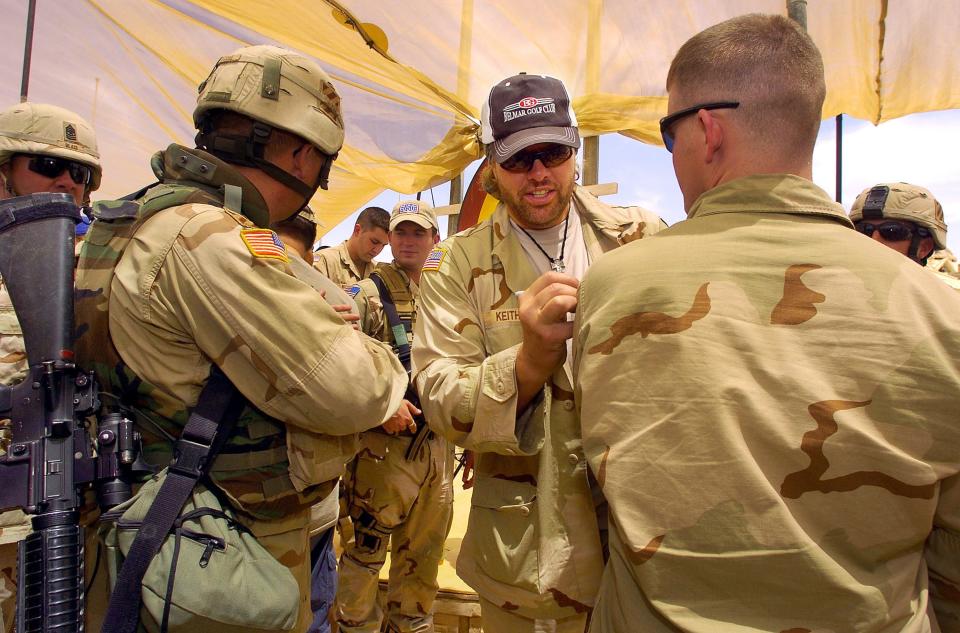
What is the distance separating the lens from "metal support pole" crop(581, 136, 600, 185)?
5.59 metres

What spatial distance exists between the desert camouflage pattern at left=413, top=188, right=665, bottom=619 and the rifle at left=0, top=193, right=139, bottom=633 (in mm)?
861

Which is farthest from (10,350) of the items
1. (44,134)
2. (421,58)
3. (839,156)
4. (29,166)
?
(839,156)

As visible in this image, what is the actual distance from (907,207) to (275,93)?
3440mm

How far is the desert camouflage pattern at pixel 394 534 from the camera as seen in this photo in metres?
3.61

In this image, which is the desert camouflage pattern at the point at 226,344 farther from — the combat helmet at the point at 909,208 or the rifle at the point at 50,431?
the combat helmet at the point at 909,208

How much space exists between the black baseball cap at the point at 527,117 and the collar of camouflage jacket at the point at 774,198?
35.0 inches

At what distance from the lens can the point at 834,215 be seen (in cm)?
118

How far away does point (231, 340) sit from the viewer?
158cm

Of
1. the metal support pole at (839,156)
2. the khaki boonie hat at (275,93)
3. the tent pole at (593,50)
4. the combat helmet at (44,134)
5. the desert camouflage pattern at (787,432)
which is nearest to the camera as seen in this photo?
the desert camouflage pattern at (787,432)

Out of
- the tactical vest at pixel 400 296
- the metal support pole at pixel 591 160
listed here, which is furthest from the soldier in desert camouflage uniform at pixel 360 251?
the metal support pole at pixel 591 160

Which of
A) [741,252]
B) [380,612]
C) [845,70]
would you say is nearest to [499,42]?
[845,70]

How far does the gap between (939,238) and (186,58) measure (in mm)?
6501

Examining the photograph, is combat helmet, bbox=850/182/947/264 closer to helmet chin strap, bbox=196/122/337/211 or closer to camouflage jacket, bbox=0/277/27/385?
helmet chin strap, bbox=196/122/337/211

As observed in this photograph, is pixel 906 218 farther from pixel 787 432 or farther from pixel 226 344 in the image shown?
pixel 226 344
